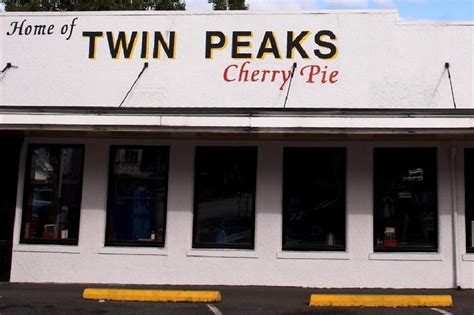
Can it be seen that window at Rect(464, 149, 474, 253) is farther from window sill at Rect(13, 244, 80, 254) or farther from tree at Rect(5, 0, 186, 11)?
tree at Rect(5, 0, 186, 11)

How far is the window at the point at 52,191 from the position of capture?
10.3 m

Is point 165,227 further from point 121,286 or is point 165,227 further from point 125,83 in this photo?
point 125,83

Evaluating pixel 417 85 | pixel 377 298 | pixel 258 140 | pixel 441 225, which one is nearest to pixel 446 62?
pixel 417 85

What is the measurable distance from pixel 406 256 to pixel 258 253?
101 inches

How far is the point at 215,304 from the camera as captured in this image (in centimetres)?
834

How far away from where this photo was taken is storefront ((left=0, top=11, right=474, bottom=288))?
973 cm

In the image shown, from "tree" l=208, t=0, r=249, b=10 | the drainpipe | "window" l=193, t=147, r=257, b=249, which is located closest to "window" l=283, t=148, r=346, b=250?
"window" l=193, t=147, r=257, b=249

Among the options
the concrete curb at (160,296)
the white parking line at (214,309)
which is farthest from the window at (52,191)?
the white parking line at (214,309)

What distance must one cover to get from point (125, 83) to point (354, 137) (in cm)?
439

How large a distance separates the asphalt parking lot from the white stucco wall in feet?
0.86

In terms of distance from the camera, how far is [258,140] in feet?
32.8

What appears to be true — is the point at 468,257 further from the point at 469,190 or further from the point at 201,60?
the point at 201,60

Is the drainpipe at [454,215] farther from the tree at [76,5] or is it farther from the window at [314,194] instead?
the tree at [76,5]

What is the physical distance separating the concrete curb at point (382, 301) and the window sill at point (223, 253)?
190 cm
